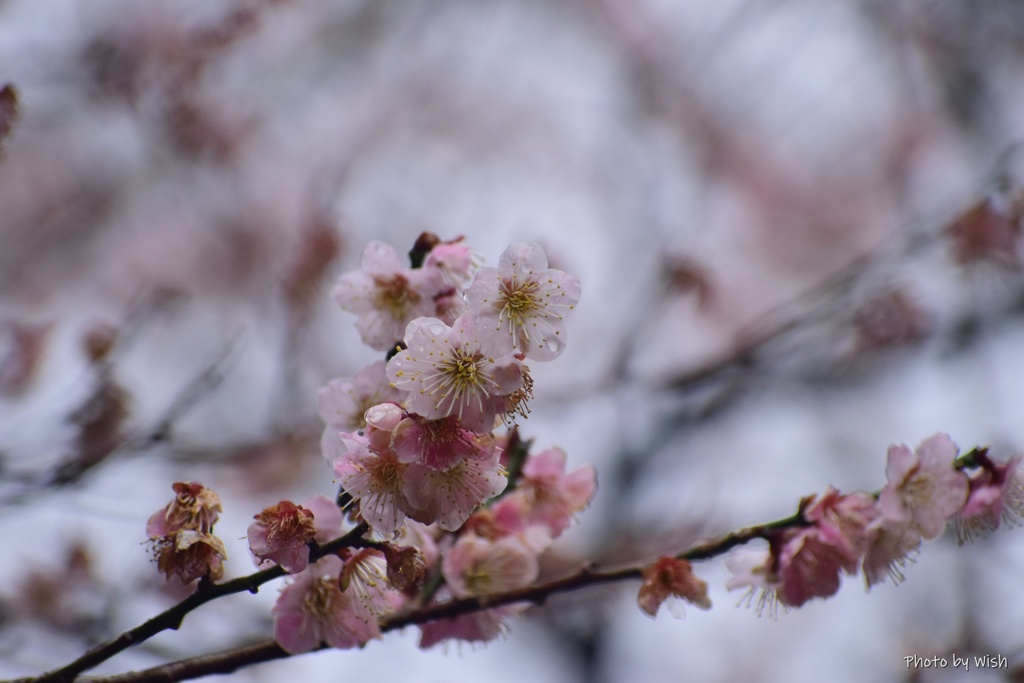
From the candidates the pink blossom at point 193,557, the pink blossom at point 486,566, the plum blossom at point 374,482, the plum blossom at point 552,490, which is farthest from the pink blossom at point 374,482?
the plum blossom at point 552,490

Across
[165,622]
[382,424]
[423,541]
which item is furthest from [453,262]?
[165,622]

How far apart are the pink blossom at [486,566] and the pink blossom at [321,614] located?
0.76ft

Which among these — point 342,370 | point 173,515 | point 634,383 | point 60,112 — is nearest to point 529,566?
point 173,515

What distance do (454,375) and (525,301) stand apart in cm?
18

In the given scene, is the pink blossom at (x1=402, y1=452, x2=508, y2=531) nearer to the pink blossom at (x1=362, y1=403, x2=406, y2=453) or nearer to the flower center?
the pink blossom at (x1=362, y1=403, x2=406, y2=453)

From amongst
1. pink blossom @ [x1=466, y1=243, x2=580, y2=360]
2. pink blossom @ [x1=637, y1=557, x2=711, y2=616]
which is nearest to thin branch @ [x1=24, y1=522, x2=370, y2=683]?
pink blossom @ [x1=466, y1=243, x2=580, y2=360]

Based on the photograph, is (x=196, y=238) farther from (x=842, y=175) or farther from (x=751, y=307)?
(x=842, y=175)

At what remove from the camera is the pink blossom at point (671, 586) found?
61.2 inches

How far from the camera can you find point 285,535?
4.11 ft

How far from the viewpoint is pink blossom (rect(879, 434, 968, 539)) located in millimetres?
1493

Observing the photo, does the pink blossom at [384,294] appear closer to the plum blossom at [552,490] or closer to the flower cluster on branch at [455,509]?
the flower cluster on branch at [455,509]

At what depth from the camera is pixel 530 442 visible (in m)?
1.69

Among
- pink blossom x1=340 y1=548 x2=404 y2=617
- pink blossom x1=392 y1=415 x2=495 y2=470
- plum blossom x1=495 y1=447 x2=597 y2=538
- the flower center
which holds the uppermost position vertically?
the flower center

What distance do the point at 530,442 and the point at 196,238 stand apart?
6859 mm
